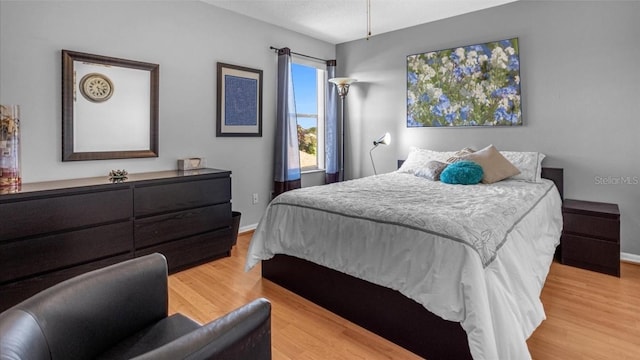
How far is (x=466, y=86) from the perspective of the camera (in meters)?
3.94

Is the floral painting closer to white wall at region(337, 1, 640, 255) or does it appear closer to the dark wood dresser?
white wall at region(337, 1, 640, 255)

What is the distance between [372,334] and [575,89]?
305cm

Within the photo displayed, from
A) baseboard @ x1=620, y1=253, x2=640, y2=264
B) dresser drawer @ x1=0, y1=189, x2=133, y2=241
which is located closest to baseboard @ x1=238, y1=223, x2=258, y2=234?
dresser drawer @ x1=0, y1=189, x2=133, y2=241

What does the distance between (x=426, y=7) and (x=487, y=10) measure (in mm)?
687

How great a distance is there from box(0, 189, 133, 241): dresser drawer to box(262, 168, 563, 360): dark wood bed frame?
1260 mm

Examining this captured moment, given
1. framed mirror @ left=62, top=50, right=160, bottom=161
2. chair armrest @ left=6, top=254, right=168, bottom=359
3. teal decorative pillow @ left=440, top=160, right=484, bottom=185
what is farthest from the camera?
teal decorative pillow @ left=440, top=160, right=484, bottom=185

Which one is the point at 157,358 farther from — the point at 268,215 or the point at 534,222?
the point at 534,222

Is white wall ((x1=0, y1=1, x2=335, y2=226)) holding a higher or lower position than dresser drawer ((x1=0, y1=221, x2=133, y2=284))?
higher

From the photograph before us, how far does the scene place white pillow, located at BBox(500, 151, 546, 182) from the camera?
3.32 meters

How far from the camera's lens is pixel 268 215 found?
2707mm

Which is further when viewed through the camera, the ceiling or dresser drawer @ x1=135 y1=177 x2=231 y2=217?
the ceiling

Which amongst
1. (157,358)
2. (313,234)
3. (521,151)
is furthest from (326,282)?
(521,151)

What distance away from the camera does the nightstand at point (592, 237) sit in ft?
9.36

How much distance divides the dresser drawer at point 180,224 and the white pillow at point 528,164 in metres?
2.84
